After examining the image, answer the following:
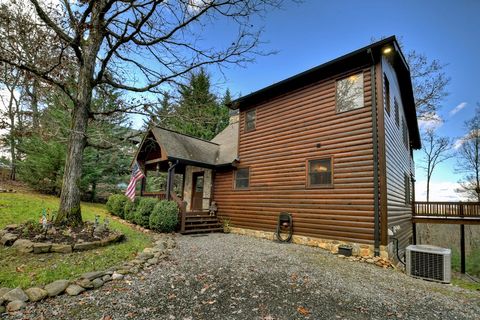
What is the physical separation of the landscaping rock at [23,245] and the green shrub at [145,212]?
15.2 ft

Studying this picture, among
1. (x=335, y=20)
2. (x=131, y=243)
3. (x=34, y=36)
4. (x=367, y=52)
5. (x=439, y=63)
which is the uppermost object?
(x=439, y=63)

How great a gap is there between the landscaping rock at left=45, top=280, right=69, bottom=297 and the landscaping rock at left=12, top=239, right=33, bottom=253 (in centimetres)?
196

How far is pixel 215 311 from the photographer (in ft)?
10.1

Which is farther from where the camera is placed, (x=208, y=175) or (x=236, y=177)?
(x=208, y=175)

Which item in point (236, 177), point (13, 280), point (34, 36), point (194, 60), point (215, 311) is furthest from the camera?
point (236, 177)

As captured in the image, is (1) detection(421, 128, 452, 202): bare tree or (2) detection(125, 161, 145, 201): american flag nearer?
(2) detection(125, 161, 145, 201): american flag

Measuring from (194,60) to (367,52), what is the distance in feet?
16.4

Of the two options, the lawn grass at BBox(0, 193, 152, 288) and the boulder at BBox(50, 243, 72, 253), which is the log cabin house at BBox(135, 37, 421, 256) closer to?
the lawn grass at BBox(0, 193, 152, 288)

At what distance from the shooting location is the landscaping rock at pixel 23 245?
15.7 ft

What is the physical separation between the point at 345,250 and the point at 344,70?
5.47 m

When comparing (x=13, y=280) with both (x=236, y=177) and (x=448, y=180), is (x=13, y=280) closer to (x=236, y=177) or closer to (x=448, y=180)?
(x=236, y=177)

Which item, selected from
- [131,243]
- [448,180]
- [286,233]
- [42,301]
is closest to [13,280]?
[42,301]

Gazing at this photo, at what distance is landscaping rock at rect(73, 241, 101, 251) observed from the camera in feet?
17.2

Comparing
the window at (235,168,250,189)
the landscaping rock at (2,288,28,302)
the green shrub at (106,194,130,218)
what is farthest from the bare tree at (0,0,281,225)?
the green shrub at (106,194,130,218)
